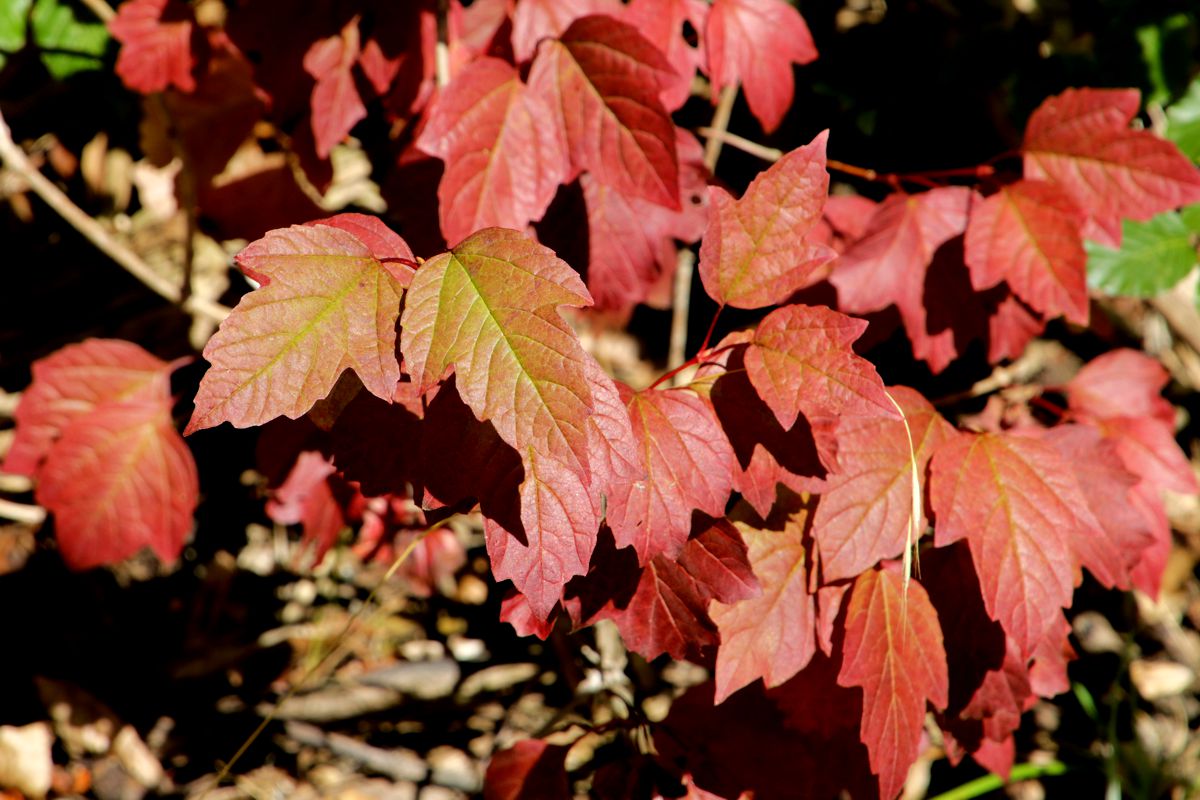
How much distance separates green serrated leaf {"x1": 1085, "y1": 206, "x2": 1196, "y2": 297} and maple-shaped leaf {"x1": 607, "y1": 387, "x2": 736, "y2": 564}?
3.63ft

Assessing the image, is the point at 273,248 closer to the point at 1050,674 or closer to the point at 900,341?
the point at 1050,674

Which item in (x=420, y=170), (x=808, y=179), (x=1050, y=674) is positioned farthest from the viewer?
(x=420, y=170)

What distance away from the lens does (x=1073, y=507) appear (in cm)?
100

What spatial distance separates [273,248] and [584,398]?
32 centimetres

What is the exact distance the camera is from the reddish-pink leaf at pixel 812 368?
83 centimetres

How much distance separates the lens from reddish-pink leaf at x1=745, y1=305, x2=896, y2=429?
2.71 ft

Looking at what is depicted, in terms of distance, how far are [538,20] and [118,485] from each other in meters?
1.02

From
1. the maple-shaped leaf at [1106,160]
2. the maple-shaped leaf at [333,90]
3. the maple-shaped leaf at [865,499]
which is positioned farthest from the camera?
the maple-shaped leaf at [333,90]

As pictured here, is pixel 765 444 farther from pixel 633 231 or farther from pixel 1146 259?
pixel 1146 259

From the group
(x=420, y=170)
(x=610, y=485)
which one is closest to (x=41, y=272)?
(x=420, y=170)

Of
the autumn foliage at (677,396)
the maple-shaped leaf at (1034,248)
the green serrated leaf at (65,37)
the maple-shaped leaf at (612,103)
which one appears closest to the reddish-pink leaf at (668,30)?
the autumn foliage at (677,396)

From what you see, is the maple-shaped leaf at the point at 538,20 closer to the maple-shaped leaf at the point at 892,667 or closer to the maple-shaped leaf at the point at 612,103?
the maple-shaped leaf at the point at 612,103

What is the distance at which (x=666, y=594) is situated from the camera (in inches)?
38.9

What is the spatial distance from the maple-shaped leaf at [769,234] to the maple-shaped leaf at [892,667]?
1.18ft
